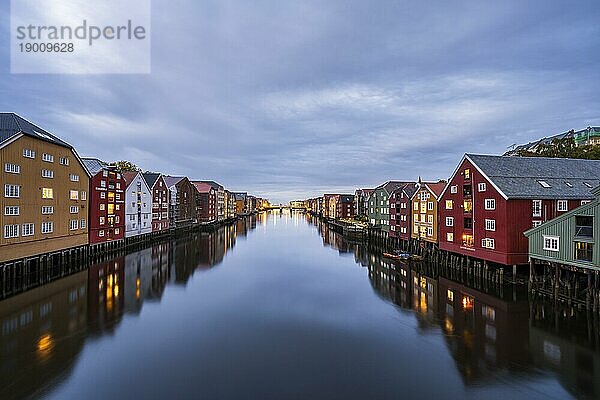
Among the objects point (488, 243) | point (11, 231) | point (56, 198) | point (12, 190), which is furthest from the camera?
point (56, 198)

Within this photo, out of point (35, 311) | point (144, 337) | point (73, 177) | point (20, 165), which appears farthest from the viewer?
point (73, 177)

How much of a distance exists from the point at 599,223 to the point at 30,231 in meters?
39.8

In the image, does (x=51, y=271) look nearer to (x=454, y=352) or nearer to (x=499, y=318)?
(x=454, y=352)

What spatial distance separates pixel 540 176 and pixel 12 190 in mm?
42925

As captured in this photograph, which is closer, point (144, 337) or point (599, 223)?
point (144, 337)

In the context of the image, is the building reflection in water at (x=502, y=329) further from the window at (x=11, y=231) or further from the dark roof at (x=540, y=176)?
the window at (x=11, y=231)

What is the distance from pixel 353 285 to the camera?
29.3 metres

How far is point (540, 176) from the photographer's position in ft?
97.7

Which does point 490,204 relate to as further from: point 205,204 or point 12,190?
point 205,204

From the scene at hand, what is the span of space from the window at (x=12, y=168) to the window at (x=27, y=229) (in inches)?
171

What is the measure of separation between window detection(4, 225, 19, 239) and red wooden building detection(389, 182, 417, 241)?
4200cm

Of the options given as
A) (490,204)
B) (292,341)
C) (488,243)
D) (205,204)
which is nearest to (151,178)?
(205,204)

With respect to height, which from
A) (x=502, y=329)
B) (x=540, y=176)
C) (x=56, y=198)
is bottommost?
(x=502, y=329)

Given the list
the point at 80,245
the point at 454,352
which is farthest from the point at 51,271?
the point at 454,352
